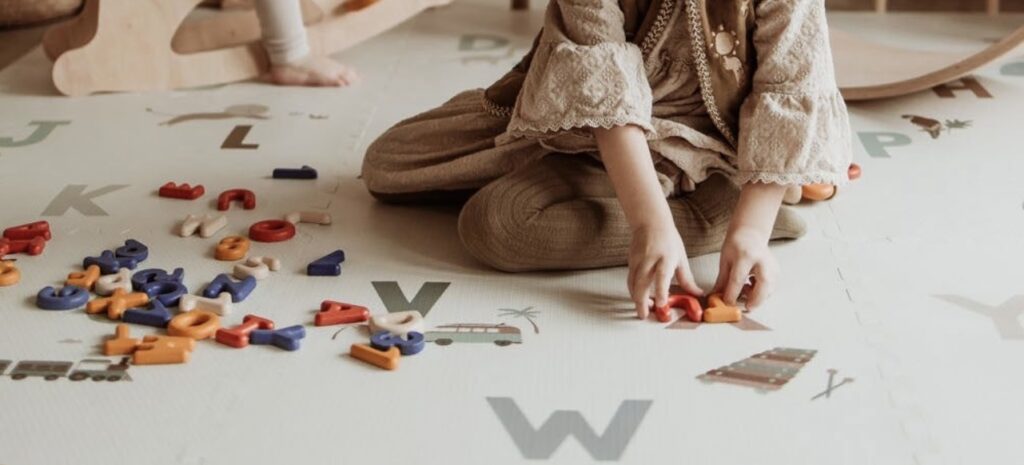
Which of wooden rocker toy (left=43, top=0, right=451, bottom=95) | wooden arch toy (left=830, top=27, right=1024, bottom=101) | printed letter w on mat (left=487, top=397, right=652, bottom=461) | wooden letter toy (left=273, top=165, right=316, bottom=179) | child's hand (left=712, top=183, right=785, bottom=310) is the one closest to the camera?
printed letter w on mat (left=487, top=397, right=652, bottom=461)

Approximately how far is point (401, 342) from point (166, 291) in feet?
0.83

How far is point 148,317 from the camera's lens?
1.11 metres

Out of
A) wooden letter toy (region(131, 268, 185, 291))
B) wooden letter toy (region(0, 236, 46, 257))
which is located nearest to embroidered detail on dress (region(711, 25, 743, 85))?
wooden letter toy (region(131, 268, 185, 291))

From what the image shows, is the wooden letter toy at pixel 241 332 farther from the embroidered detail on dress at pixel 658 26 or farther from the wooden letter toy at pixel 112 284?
the embroidered detail on dress at pixel 658 26

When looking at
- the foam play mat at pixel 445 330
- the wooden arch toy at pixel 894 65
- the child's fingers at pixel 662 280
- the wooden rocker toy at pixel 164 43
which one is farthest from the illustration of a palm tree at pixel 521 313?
the wooden rocker toy at pixel 164 43

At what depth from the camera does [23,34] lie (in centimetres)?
212

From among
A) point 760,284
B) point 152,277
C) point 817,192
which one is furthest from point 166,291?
point 817,192

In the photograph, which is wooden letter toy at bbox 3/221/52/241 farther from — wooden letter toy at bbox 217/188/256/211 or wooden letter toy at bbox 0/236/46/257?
wooden letter toy at bbox 217/188/256/211

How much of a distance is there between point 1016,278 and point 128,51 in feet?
4.00

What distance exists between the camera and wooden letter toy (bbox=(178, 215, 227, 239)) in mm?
1308

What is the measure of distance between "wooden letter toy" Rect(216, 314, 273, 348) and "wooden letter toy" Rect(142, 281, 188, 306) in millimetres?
83

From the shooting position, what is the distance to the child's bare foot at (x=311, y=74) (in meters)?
1.83

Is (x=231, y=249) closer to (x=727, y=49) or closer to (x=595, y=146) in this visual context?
(x=595, y=146)

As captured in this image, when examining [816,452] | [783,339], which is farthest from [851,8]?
[816,452]
